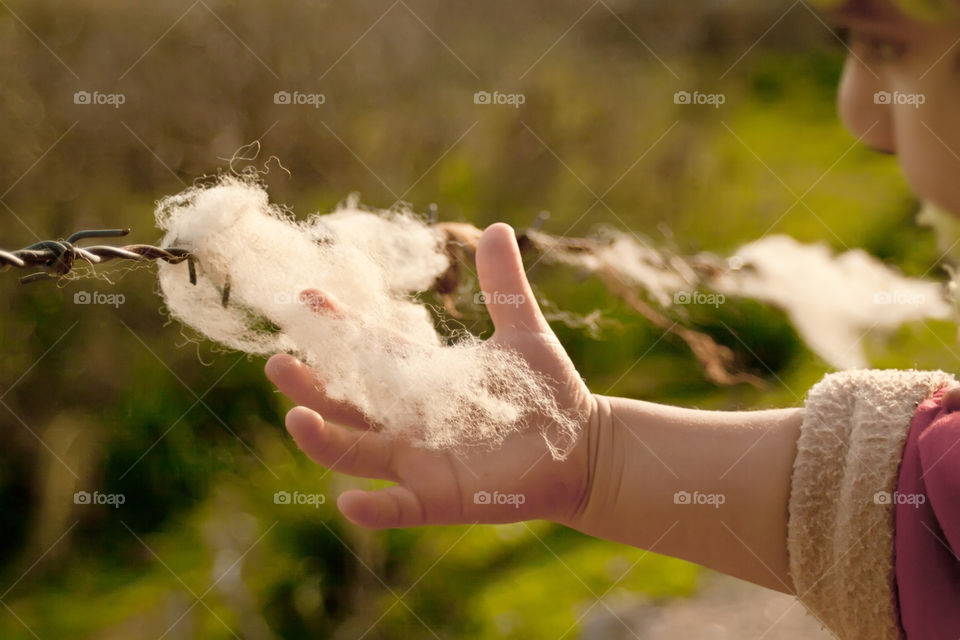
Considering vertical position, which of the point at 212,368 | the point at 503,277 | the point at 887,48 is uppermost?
the point at 887,48

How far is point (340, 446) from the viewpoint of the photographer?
0.53m

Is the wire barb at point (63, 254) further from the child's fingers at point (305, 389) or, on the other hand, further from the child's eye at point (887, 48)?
the child's eye at point (887, 48)

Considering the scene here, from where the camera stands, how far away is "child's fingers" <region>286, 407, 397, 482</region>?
1.68 ft

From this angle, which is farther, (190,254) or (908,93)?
(190,254)

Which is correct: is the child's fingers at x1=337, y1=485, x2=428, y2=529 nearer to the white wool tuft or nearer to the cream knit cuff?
the white wool tuft

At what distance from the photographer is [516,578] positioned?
131cm

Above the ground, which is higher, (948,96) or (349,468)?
(948,96)

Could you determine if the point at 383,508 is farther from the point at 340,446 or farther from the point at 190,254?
the point at 190,254

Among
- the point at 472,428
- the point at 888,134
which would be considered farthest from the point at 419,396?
the point at 888,134

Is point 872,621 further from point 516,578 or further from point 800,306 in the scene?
point 516,578

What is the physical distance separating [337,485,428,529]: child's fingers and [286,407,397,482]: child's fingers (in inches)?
1.3

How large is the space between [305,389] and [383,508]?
0.11 m

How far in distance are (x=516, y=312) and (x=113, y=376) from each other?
0.92 m

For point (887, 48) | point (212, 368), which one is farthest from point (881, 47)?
point (212, 368)
